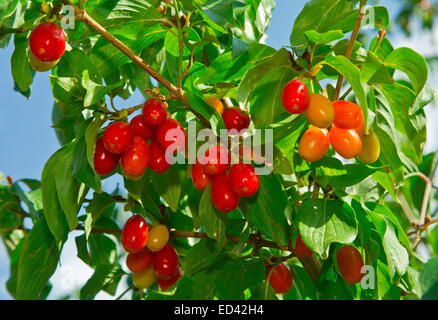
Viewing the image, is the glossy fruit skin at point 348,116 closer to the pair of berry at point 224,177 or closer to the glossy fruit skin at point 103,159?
the pair of berry at point 224,177

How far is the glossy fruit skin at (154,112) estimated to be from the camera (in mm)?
→ 1942

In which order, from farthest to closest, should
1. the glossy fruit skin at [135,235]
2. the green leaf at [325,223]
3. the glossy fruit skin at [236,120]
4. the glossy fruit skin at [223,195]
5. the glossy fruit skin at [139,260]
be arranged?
the glossy fruit skin at [139,260] → the glossy fruit skin at [135,235] → the glossy fruit skin at [236,120] → the glossy fruit skin at [223,195] → the green leaf at [325,223]

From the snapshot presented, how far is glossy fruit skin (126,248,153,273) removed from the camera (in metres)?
2.46

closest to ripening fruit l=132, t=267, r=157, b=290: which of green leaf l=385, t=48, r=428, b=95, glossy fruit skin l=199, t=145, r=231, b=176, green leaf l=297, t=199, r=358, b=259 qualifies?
glossy fruit skin l=199, t=145, r=231, b=176

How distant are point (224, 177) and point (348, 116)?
452 millimetres

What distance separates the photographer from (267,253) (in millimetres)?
2463

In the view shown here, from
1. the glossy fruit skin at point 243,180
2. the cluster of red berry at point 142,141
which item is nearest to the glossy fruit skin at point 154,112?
the cluster of red berry at point 142,141

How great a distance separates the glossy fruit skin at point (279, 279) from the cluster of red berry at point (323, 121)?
2.03 feet

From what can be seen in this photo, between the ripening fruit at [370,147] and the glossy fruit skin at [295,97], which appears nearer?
the glossy fruit skin at [295,97]

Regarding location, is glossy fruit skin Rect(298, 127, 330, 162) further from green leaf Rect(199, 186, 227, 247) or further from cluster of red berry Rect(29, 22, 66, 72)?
cluster of red berry Rect(29, 22, 66, 72)

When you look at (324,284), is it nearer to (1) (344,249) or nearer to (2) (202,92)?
(1) (344,249)

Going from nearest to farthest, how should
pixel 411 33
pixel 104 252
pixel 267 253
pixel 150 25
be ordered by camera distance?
1. pixel 150 25
2. pixel 267 253
3. pixel 104 252
4. pixel 411 33

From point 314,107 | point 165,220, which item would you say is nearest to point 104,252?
point 165,220

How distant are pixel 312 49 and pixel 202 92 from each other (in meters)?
0.47
